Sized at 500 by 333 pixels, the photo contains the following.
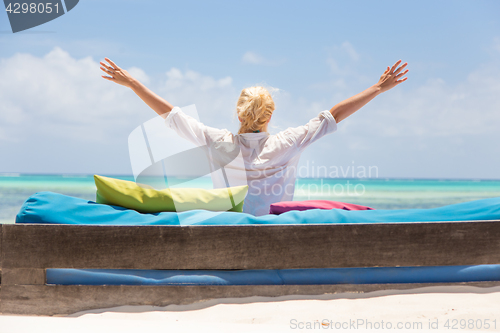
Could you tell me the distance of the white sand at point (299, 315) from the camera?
1.46 meters

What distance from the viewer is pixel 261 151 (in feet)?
7.34

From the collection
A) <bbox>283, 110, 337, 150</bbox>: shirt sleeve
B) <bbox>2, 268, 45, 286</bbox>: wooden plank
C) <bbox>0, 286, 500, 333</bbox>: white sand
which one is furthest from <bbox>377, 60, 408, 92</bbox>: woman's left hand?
<bbox>2, 268, 45, 286</bbox>: wooden plank

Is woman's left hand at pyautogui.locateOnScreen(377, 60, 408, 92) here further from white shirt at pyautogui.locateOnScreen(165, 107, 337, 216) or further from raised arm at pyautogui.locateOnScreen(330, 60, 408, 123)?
white shirt at pyautogui.locateOnScreen(165, 107, 337, 216)

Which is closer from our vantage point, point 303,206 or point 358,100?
point 303,206

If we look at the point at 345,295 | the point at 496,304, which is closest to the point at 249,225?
the point at 345,295

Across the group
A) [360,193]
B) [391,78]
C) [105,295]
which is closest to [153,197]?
[105,295]

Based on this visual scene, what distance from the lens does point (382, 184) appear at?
22.7m

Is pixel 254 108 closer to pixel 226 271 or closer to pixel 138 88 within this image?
pixel 138 88

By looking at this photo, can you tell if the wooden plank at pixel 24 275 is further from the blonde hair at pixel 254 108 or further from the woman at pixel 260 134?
the blonde hair at pixel 254 108

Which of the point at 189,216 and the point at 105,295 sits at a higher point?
the point at 189,216

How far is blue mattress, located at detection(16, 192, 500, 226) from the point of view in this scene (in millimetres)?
1651

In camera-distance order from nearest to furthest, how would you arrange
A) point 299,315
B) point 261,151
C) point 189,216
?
point 299,315 < point 189,216 < point 261,151

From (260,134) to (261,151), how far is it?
0.11 metres

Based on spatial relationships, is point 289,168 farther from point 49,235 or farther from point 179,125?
point 49,235
